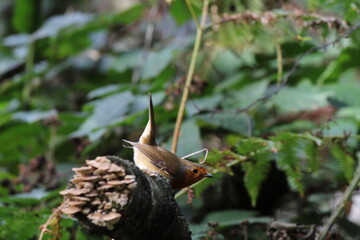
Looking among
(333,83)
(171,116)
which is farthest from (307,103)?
(171,116)

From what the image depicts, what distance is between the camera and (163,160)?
1072 mm

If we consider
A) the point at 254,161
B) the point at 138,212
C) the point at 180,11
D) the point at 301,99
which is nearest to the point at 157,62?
the point at 180,11

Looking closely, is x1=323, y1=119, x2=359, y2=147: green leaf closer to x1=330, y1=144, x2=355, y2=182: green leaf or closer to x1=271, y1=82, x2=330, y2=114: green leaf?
x1=271, y1=82, x2=330, y2=114: green leaf

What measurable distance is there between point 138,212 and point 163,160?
27 centimetres

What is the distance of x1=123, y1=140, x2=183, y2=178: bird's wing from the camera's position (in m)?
1.06

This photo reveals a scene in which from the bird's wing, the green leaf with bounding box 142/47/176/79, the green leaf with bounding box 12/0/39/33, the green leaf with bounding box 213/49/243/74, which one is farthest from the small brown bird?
the green leaf with bounding box 12/0/39/33

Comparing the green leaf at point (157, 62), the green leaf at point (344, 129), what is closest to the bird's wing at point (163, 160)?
the green leaf at point (344, 129)

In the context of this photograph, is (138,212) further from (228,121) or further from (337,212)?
(228,121)

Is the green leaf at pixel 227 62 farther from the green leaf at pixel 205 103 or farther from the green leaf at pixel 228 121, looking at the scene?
the green leaf at pixel 228 121

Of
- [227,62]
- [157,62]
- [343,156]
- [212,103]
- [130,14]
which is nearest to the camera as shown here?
[343,156]

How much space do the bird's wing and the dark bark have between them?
0.18 m

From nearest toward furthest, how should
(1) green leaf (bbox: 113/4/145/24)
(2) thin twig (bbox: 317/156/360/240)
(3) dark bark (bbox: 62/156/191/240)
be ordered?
(3) dark bark (bbox: 62/156/191/240)
(2) thin twig (bbox: 317/156/360/240)
(1) green leaf (bbox: 113/4/145/24)

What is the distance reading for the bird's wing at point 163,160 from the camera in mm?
1062

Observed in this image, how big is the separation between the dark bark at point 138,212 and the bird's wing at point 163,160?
0.58 feet
